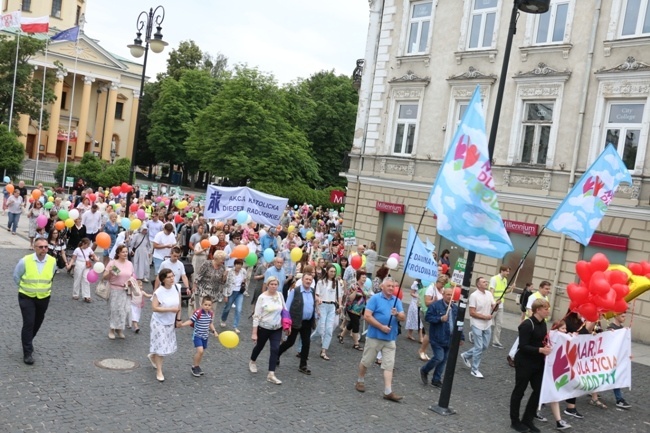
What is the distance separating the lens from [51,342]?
37.5ft

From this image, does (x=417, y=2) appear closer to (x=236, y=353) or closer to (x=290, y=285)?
(x=290, y=285)

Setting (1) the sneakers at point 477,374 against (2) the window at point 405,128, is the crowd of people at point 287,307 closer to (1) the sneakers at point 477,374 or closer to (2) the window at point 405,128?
(1) the sneakers at point 477,374

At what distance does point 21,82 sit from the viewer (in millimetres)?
58844

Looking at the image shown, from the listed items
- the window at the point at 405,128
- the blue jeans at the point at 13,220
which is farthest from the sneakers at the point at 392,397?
the blue jeans at the point at 13,220

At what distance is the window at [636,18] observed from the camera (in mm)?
19203

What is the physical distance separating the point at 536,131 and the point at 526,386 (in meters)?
13.7

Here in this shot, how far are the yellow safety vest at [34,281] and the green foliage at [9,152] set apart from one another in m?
42.3

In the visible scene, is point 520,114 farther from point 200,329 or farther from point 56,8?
point 56,8

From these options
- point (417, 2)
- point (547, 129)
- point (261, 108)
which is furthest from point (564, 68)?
point (261, 108)

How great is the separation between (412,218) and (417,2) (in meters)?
8.04

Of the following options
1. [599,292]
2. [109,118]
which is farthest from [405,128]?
[109,118]

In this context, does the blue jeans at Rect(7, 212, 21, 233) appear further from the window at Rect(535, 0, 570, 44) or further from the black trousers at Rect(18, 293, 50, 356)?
the window at Rect(535, 0, 570, 44)

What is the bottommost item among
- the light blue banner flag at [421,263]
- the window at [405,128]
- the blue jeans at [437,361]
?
the blue jeans at [437,361]

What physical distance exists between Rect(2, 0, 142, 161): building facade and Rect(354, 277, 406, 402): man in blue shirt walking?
6341 cm
